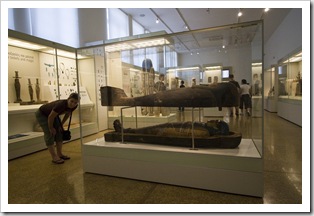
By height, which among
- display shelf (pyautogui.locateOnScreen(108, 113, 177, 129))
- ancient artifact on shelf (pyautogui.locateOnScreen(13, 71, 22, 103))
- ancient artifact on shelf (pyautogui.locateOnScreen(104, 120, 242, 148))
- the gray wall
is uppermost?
the gray wall

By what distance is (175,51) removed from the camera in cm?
305

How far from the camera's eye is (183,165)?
92.0 inches

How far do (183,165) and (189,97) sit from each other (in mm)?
819

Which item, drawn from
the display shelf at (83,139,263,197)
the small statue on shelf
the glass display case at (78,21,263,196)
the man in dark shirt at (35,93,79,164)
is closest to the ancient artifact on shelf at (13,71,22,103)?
the man in dark shirt at (35,93,79,164)

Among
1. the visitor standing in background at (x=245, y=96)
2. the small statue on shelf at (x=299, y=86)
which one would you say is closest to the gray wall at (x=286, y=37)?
the small statue on shelf at (x=299, y=86)

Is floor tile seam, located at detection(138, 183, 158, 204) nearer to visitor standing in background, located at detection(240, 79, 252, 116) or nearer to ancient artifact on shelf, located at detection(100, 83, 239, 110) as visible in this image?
ancient artifact on shelf, located at detection(100, 83, 239, 110)

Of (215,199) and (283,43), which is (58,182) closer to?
→ (215,199)

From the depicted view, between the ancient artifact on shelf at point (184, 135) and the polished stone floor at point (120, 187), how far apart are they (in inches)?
10.6

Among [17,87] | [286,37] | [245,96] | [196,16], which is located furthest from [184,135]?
[286,37]

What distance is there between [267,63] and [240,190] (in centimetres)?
1261

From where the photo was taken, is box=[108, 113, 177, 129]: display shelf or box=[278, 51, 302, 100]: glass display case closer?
box=[108, 113, 177, 129]: display shelf

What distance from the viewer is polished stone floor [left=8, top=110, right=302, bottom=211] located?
2102mm

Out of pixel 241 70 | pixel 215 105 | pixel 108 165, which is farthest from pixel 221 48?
pixel 108 165

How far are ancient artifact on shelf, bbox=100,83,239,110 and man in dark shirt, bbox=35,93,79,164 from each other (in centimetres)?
75
